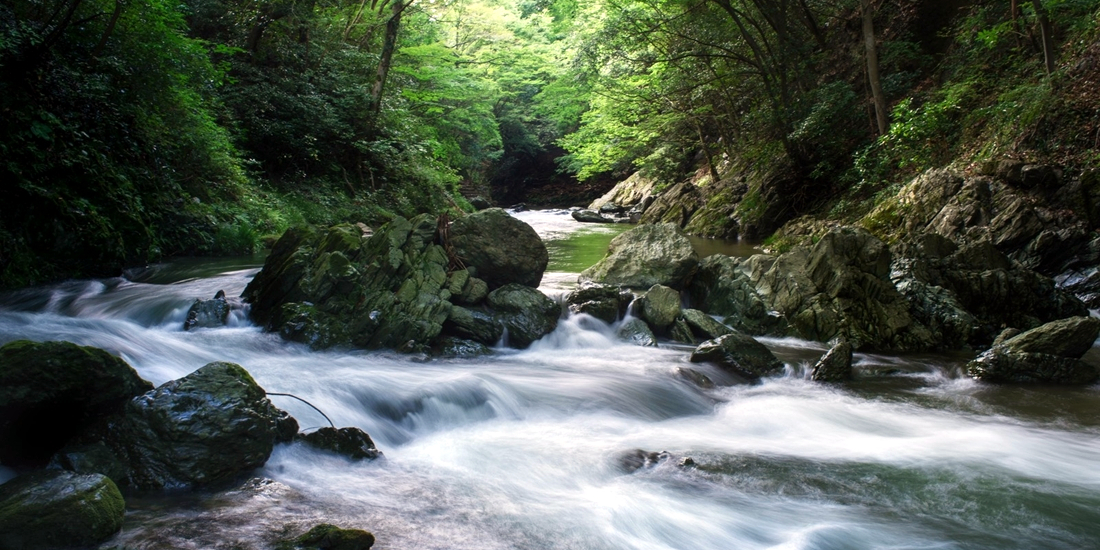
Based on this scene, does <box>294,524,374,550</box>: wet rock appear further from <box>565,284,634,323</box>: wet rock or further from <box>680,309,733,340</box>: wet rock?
<box>680,309,733,340</box>: wet rock

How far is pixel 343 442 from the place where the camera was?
15.5ft

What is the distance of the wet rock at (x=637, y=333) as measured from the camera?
8.50 meters

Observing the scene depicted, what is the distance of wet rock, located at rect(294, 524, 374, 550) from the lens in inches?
124

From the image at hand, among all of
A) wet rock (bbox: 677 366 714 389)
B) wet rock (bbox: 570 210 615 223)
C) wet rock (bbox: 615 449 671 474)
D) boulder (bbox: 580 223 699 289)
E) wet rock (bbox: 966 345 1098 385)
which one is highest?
wet rock (bbox: 570 210 615 223)

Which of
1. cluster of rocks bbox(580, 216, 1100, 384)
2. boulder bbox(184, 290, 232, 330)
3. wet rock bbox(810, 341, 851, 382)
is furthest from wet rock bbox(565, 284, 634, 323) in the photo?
boulder bbox(184, 290, 232, 330)

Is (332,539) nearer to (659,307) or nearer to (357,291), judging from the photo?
(357,291)

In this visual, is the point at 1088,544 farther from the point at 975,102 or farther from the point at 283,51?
the point at 283,51

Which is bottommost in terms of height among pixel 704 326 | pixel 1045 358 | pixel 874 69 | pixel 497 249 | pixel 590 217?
pixel 704 326

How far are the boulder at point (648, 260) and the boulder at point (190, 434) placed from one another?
22.2 feet

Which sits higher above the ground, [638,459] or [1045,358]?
[1045,358]

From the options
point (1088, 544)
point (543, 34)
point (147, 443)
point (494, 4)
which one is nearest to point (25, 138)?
point (147, 443)

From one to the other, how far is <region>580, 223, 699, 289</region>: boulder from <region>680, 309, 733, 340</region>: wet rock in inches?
44.6

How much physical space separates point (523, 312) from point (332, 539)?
533 cm

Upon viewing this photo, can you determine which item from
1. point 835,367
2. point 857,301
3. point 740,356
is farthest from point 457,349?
point 857,301
